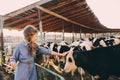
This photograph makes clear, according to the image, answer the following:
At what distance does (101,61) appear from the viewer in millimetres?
8281

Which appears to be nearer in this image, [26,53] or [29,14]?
[26,53]

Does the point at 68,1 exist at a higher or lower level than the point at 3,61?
higher

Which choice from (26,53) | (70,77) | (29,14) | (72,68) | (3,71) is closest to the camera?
(26,53)

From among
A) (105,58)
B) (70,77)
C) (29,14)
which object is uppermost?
(29,14)

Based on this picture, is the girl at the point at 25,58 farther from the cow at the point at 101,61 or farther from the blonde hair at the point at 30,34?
the cow at the point at 101,61

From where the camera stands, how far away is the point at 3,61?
10.6m

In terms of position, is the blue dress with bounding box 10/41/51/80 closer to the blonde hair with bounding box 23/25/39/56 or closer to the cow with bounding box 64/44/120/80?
the blonde hair with bounding box 23/25/39/56

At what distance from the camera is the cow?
26.3 feet

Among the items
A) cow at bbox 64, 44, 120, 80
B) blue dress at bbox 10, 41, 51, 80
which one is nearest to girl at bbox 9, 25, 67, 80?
blue dress at bbox 10, 41, 51, 80

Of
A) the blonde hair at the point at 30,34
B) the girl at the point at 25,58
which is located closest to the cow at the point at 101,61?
the girl at the point at 25,58

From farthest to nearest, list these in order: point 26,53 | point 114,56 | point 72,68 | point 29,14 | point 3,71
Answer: point 29,14
point 3,71
point 72,68
point 114,56
point 26,53

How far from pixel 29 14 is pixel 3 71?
3.01 m

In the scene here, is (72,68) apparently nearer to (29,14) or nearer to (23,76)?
(29,14)

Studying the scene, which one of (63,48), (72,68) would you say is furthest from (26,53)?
(63,48)
